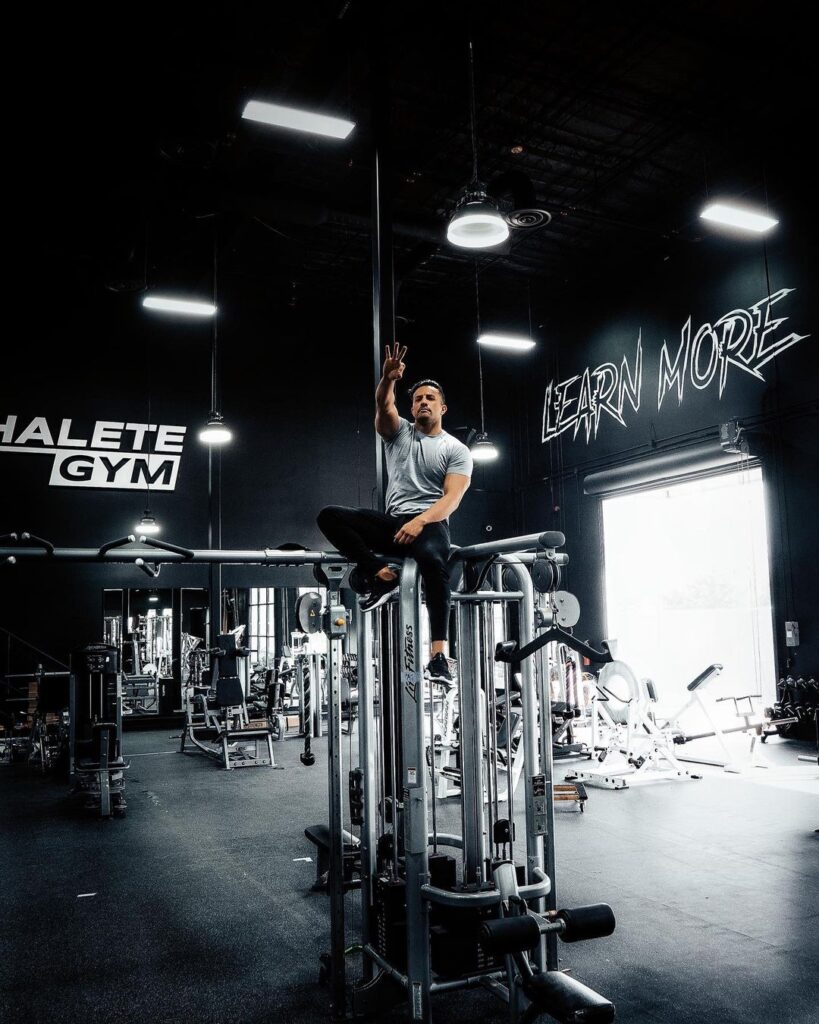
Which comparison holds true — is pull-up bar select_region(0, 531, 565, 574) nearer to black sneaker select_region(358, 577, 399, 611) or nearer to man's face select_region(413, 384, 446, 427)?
black sneaker select_region(358, 577, 399, 611)

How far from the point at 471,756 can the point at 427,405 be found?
1.36m

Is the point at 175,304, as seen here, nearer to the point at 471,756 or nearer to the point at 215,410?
the point at 215,410

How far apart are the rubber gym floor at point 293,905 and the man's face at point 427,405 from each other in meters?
2.27

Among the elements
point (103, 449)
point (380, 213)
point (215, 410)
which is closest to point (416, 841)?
point (380, 213)

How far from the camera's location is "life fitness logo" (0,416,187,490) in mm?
11258

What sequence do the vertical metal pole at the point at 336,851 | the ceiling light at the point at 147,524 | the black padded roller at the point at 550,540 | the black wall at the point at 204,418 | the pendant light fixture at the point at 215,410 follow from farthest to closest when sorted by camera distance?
the black wall at the point at 204,418
the ceiling light at the point at 147,524
the pendant light fixture at the point at 215,410
the vertical metal pole at the point at 336,851
the black padded roller at the point at 550,540

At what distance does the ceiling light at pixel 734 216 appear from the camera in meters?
7.80

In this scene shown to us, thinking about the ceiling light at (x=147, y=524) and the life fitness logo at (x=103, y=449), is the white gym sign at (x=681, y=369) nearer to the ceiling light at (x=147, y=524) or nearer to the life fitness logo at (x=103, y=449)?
the life fitness logo at (x=103, y=449)

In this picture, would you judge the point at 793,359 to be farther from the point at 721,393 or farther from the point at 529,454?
the point at 529,454

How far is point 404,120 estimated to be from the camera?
8266 millimetres

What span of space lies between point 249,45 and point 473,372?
25.9 ft

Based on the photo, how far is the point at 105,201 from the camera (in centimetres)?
779

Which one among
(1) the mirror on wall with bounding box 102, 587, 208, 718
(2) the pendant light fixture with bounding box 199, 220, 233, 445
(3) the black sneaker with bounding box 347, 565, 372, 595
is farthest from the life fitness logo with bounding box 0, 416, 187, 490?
(3) the black sneaker with bounding box 347, 565, 372, 595

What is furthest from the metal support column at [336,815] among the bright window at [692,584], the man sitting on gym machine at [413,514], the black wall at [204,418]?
the black wall at [204,418]
